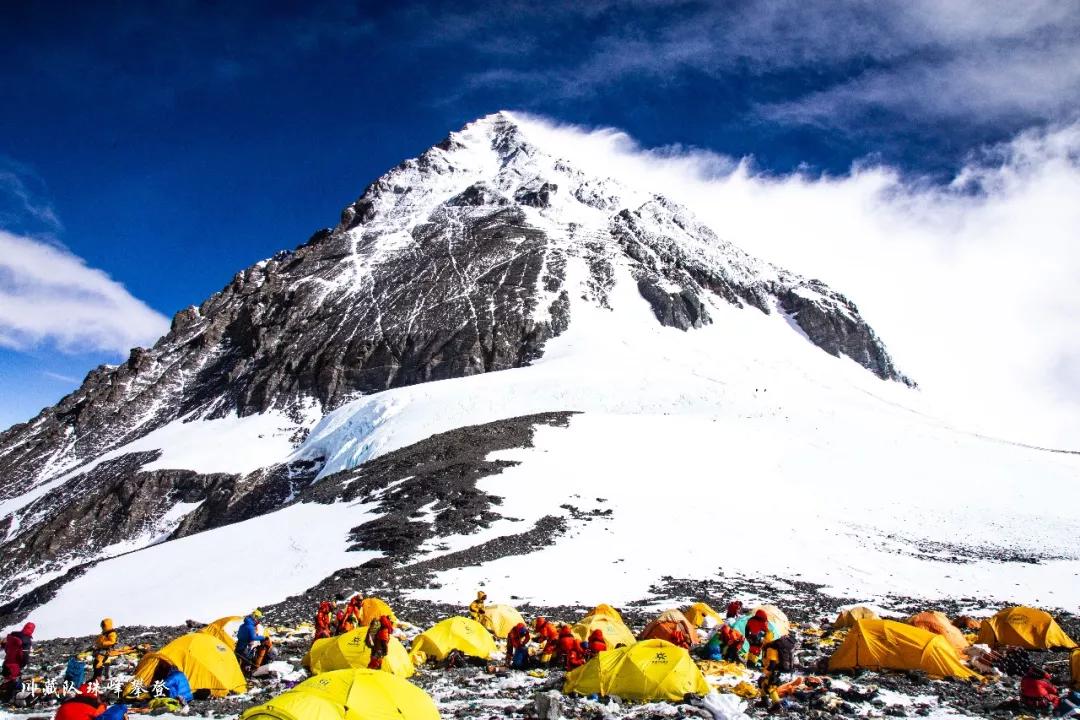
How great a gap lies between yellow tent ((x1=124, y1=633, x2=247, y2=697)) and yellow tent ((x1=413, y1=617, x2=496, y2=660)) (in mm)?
4430

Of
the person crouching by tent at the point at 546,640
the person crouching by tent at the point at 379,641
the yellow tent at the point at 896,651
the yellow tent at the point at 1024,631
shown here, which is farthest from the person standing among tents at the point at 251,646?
the yellow tent at the point at 1024,631

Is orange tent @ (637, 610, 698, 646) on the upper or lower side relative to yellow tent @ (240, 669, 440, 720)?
lower

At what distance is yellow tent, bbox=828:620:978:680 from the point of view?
14734 millimetres

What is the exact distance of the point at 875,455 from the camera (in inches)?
1818

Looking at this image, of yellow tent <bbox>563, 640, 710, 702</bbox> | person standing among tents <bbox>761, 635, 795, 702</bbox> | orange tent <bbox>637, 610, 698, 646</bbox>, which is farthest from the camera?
orange tent <bbox>637, 610, 698, 646</bbox>

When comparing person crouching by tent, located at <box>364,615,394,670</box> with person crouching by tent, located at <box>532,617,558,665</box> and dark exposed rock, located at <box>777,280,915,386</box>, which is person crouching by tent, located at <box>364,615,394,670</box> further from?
dark exposed rock, located at <box>777,280,915,386</box>

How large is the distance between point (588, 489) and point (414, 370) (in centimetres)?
5242

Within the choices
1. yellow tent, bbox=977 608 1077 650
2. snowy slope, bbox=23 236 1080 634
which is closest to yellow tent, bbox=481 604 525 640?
snowy slope, bbox=23 236 1080 634

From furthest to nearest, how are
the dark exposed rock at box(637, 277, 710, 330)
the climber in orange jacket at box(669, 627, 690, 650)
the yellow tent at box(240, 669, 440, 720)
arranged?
1. the dark exposed rock at box(637, 277, 710, 330)
2. the climber in orange jacket at box(669, 627, 690, 650)
3. the yellow tent at box(240, 669, 440, 720)

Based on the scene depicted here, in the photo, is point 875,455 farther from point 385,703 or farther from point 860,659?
point 385,703

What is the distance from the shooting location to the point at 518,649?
16312 mm

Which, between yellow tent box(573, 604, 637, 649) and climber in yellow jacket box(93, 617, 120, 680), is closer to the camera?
climber in yellow jacket box(93, 617, 120, 680)

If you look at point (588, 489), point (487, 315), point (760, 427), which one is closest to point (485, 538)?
point (588, 489)

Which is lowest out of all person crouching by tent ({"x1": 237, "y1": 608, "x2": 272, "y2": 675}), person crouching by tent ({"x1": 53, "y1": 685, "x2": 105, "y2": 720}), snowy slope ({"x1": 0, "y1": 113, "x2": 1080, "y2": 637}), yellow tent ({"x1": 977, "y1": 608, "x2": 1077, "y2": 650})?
yellow tent ({"x1": 977, "y1": 608, "x2": 1077, "y2": 650})
